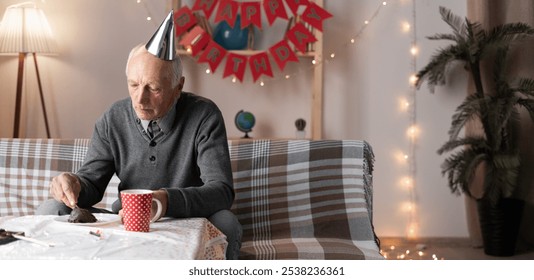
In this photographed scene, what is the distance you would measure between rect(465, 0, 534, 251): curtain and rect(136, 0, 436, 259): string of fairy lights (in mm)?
310

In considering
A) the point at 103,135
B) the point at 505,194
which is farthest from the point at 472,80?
the point at 103,135

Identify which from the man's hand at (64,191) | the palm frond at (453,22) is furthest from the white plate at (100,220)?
the palm frond at (453,22)

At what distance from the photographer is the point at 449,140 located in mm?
4152

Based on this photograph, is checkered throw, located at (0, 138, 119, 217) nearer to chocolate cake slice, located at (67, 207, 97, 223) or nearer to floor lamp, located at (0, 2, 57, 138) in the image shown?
chocolate cake slice, located at (67, 207, 97, 223)

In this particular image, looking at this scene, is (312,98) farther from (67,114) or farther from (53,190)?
(53,190)

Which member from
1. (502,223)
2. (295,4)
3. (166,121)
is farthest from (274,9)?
(166,121)

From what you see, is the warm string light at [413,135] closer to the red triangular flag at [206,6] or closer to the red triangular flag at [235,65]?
the red triangular flag at [235,65]

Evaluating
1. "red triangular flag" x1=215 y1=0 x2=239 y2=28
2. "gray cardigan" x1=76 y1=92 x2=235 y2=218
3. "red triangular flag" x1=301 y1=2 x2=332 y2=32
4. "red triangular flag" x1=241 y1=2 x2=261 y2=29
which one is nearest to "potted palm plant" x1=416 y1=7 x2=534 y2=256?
"red triangular flag" x1=301 y1=2 x2=332 y2=32

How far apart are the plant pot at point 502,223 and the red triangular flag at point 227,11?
166 centimetres

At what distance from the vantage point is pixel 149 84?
1902 millimetres

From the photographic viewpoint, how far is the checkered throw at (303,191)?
235 cm

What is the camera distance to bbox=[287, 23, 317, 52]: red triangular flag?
158 inches

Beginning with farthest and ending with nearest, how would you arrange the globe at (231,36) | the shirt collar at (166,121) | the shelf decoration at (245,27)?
the globe at (231,36) → the shelf decoration at (245,27) → the shirt collar at (166,121)

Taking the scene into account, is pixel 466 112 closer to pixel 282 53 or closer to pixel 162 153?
pixel 282 53
